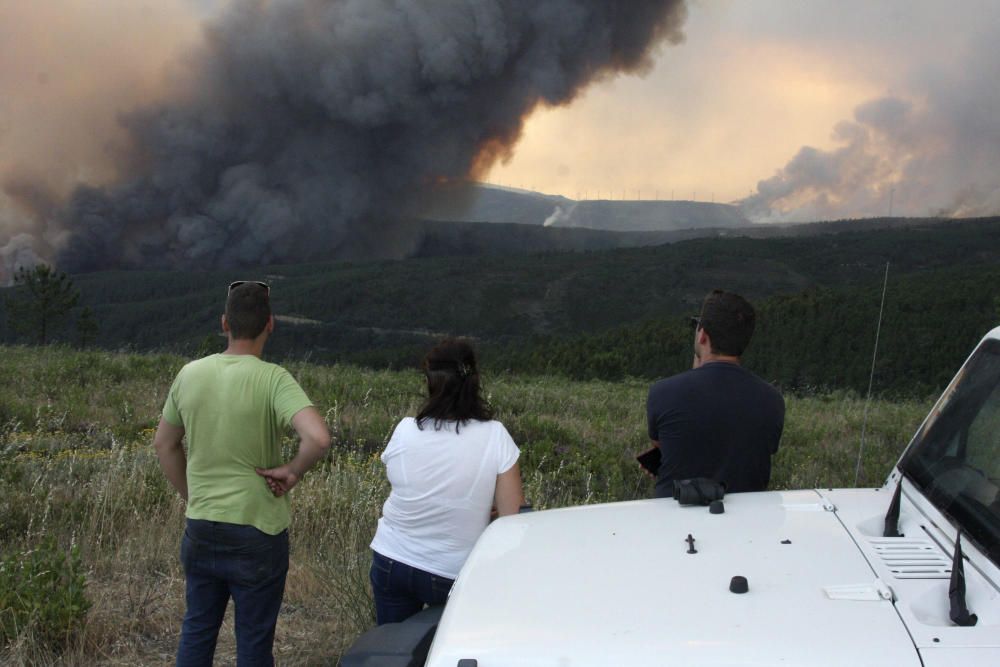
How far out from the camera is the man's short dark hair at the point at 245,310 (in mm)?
2939

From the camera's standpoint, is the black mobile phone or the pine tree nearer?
the black mobile phone

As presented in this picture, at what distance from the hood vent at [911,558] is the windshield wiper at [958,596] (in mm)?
53

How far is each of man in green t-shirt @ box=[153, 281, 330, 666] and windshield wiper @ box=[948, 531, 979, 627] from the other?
184cm

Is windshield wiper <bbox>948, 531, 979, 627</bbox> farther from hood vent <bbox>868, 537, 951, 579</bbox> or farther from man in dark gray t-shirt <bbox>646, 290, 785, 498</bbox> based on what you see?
man in dark gray t-shirt <bbox>646, 290, 785, 498</bbox>

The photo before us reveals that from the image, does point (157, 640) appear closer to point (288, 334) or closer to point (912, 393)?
point (912, 393)

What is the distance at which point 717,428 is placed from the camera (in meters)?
2.94

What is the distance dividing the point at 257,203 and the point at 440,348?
69.3 meters

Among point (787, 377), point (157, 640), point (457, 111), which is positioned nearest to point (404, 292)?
point (457, 111)

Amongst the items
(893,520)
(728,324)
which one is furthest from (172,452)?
(893,520)

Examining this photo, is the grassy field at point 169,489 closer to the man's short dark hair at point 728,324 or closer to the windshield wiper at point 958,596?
the man's short dark hair at point 728,324

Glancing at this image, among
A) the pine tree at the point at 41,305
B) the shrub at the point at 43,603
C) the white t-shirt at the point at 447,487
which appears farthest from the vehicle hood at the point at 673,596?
the pine tree at the point at 41,305

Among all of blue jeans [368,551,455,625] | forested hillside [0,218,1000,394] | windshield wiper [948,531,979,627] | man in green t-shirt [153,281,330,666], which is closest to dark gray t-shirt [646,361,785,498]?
blue jeans [368,551,455,625]

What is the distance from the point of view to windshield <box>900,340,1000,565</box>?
2.19 meters

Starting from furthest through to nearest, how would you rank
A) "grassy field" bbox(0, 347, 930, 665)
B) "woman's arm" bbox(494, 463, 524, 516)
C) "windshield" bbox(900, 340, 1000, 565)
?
1. "grassy field" bbox(0, 347, 930, 665)
2. "woman's arm" bbox(494, 463, 524, 516)
3. "windshield" bbox(900, 340, 1000, 565)
